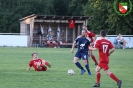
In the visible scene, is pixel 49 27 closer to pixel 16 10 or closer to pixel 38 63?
pixel 16 10

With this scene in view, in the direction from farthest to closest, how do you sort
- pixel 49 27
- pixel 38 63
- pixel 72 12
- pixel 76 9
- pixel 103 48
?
pixel 72 12 → pixel 76 9 → pixel 49 27 → pixel 38 63 → pixel 103 48

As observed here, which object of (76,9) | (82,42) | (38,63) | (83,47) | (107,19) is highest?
(76,9)

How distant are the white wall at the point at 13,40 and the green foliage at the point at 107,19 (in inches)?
632

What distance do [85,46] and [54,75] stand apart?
1.89 metres

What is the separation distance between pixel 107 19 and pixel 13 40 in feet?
63.6

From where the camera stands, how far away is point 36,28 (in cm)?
5431

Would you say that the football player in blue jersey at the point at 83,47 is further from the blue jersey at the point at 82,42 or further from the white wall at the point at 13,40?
the white wall at the point at 13,40

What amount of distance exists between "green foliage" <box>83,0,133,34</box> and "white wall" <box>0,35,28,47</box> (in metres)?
16.1

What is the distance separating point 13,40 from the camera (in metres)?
51.5

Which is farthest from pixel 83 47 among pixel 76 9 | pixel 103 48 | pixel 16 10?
pixel 76 9

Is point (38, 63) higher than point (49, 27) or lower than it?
lower

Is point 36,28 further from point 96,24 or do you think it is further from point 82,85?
point 82,85

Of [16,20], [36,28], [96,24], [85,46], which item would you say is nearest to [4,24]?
[16,20]

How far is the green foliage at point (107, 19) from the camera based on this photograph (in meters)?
63.9
